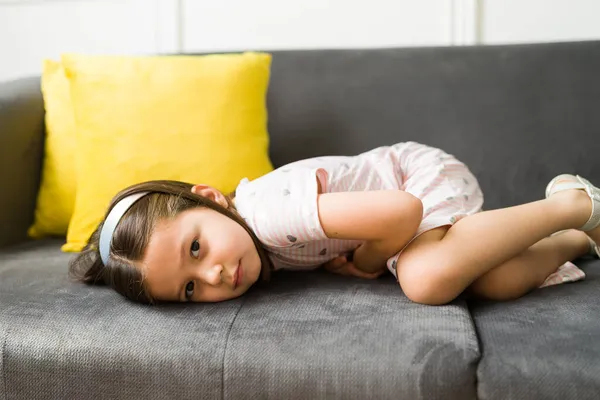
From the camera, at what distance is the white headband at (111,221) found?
1.24 meters

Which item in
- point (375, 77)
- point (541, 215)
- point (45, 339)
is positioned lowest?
point (45, 339)

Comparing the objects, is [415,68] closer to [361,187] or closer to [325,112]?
[325,112]

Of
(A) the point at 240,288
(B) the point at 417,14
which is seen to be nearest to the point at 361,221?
(A) the point at 240,288

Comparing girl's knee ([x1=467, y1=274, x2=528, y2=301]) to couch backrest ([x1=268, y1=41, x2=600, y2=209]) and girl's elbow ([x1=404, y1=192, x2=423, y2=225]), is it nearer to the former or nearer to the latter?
girl's elbow ([x1=404, y1=192, x2=423, y2=225])

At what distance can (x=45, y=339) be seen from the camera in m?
1.09

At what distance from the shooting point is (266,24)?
2111mm

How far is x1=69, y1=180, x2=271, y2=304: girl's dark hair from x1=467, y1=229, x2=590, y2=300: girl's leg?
442 mm

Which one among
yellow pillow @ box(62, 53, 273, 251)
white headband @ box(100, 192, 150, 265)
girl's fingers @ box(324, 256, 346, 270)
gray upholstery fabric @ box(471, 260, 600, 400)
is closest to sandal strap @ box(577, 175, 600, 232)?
gray upholstery fabric @ box(471, 260, 600, 400)

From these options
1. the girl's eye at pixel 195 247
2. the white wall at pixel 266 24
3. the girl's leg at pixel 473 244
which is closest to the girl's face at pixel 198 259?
the girl's eye at pixel 195 247

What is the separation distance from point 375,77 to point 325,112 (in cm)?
17

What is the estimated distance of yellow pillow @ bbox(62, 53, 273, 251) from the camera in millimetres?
1600

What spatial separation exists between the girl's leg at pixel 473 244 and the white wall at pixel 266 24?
0.85 m

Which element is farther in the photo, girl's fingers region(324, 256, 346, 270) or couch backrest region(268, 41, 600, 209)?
couch backrest region(268, 41, 600, 209)

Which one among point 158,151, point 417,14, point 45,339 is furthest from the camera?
point 417,14
